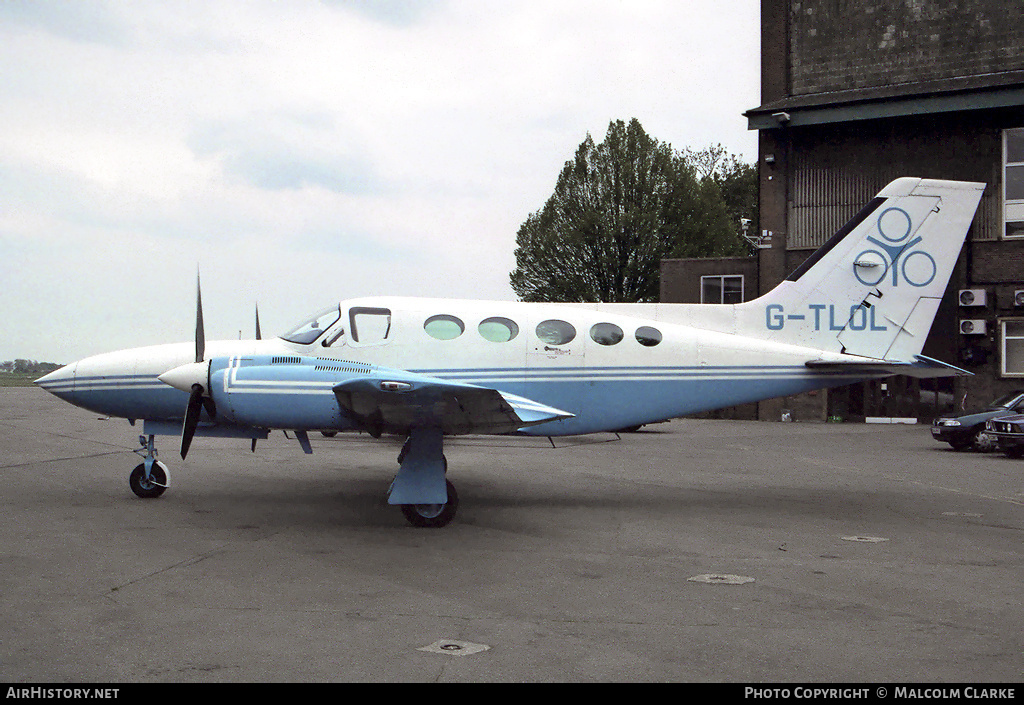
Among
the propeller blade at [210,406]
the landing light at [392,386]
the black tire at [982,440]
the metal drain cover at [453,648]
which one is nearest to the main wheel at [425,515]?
the landing light at [392,386]

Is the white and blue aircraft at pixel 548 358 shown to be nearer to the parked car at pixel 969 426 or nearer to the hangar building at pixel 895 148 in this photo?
the parked car at pixel 969 426

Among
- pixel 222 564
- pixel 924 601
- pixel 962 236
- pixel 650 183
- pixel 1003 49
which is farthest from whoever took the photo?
pixel 650 183

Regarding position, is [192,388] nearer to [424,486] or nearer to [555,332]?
[424,486]

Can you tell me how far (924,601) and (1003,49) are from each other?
108ft

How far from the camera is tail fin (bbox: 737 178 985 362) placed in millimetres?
12180

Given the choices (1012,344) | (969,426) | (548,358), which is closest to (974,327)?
(1012,344)

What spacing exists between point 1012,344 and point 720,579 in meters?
29.7

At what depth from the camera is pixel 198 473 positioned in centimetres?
1441

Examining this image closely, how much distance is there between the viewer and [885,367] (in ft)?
39.1

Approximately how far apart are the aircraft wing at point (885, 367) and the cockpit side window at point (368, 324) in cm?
597

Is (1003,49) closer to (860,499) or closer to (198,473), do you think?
(860,499)

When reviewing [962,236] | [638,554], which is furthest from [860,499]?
[638,554]

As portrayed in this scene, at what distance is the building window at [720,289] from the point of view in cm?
3638

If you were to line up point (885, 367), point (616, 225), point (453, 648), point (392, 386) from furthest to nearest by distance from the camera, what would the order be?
point (616, 225), point (885, 367), point (392, 386), point (453, 648)
